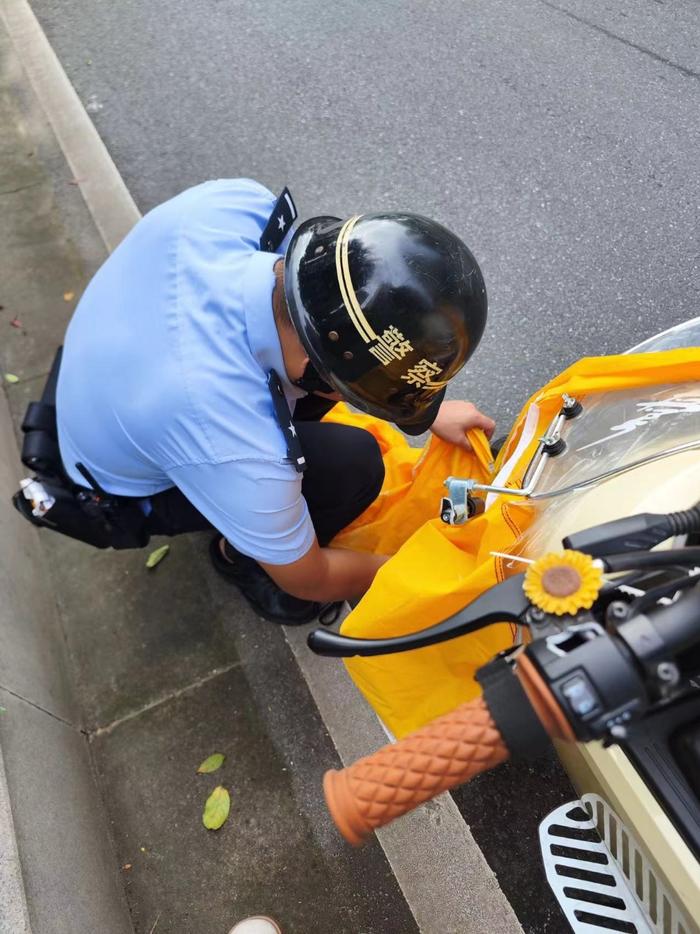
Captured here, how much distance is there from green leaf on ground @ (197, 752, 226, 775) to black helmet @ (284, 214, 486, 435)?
4.46 ft

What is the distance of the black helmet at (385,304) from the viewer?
4.65 feet

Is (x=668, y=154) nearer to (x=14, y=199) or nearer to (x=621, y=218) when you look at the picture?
(x=621, y=218)

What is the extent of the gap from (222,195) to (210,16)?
4.23 m

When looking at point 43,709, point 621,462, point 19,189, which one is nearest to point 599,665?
point 621,462

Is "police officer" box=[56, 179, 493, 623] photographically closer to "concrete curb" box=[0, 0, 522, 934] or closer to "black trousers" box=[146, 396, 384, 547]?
"black trousers" box=[146, 396, 384, 547]

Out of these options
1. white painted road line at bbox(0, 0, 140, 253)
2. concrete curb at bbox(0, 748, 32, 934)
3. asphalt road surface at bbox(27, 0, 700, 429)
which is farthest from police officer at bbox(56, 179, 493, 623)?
white painted road line at bbox(0, 0, 140, 253)

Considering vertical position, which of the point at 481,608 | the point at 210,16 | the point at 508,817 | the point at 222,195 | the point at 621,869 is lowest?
the point at 508,817

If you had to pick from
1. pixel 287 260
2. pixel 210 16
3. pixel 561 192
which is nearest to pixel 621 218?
pixel 561 192

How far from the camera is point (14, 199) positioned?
422cm

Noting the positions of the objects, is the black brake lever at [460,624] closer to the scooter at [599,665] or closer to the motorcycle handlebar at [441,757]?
the scooter at [599,665]

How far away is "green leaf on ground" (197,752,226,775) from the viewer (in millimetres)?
2240

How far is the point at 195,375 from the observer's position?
5.11ft

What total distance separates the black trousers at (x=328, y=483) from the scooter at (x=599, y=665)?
63cm

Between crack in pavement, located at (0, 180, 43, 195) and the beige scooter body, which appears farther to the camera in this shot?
crack in pavement, located at (0, 180, 43, 195)
